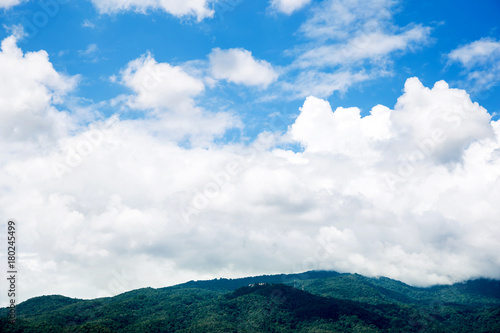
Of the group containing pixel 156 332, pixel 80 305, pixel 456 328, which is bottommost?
pixel 456 328

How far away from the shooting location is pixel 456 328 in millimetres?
196375

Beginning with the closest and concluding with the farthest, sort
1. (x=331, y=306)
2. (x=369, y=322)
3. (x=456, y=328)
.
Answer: (x=369, y=322) → (x=331, y=306) → (x=456, y=328)

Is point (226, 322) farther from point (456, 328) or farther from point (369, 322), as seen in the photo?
point (456, 328)

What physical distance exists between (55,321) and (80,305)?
34.9 meters

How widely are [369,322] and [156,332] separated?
9330cm

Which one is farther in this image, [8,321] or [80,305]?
[80,305]

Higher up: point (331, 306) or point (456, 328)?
point (331, 306)

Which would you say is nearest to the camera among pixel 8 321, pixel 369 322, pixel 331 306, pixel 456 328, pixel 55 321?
pixel 8 321

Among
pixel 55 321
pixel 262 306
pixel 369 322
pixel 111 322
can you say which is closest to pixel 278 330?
pixel 262 306

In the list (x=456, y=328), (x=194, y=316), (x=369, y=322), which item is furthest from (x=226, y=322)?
(x=456, y=328)

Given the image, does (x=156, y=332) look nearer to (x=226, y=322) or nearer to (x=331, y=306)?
(x=226, y=322)

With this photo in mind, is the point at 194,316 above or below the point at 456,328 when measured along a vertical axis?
above

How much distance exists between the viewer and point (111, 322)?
161 metres

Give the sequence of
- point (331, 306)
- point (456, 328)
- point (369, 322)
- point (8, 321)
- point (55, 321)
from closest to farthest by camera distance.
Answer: point (8, 321) → point (55, 321) → point (369, 322) → point (331, 306) → point (456, 328)
